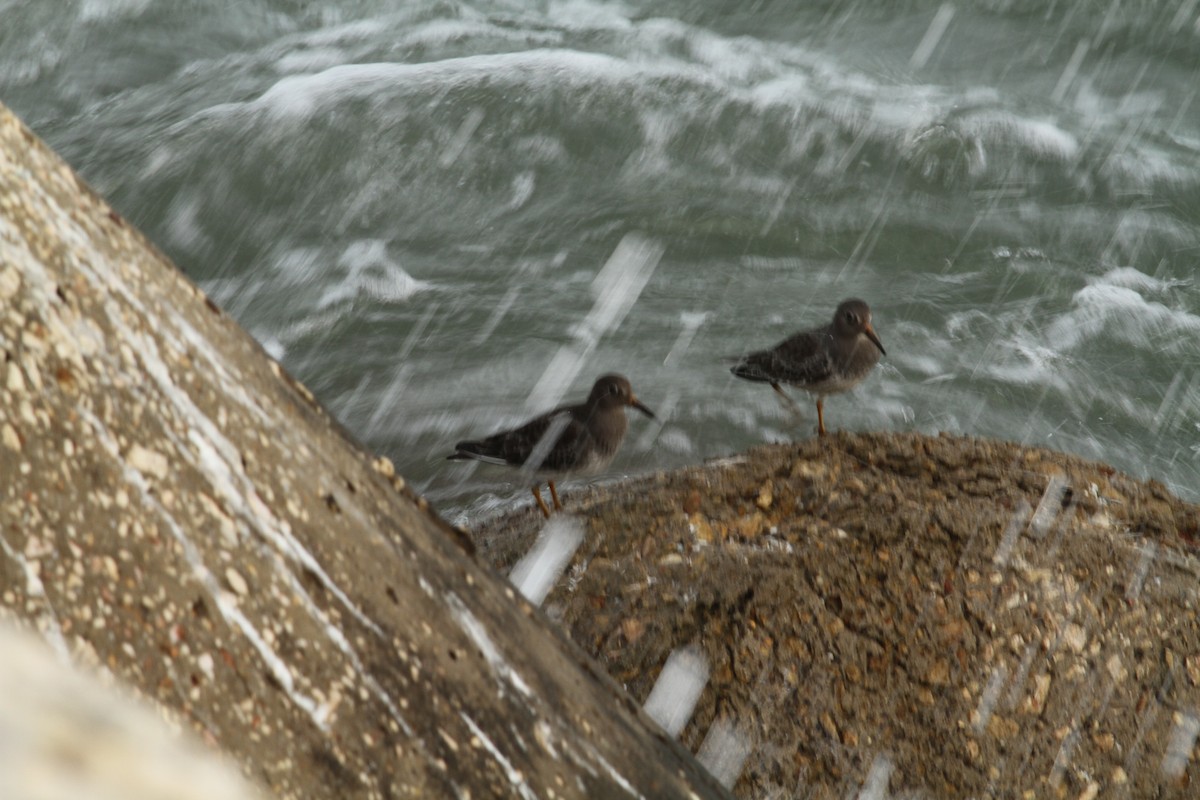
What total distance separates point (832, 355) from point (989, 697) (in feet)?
8.57

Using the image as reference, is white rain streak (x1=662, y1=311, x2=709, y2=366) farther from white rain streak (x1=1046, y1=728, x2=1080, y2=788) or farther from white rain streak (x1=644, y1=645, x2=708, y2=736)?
white rain streak (x1=1046, y1=728, x2=1080, y2=788)

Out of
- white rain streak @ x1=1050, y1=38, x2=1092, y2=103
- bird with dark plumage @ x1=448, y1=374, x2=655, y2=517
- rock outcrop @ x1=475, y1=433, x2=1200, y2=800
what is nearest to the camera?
rock outcrop @ x1=475, y1=433, x2=1200, y2=800

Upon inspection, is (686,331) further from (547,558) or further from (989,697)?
(989,697)

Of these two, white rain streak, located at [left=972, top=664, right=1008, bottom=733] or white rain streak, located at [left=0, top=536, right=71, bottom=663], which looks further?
white rain streak, located at [left=972, top=664, right=1008, bottom=733]

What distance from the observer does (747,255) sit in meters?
8.56

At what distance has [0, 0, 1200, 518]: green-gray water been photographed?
24.5ft

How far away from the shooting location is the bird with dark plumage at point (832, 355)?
578cm

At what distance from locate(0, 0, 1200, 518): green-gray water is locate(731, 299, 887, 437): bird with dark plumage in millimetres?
1114

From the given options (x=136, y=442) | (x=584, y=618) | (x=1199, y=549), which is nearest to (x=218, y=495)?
(x=136, y=442)

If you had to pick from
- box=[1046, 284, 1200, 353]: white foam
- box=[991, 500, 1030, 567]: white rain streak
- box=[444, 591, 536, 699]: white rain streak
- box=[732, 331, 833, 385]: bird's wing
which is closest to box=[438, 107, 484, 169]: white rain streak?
box=[732, 331, 833, 385]: bird's wing

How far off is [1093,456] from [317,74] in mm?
7074

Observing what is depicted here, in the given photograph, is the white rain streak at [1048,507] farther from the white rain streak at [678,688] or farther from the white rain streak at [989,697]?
the white rain streak at [678,688]

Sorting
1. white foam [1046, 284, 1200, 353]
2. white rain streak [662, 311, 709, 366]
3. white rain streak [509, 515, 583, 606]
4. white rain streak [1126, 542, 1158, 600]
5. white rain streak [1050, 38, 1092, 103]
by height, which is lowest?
white rain streak [662, 311, 709, 366]

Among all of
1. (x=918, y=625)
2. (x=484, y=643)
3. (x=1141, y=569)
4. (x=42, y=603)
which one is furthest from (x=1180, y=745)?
(x=42, y=603)
